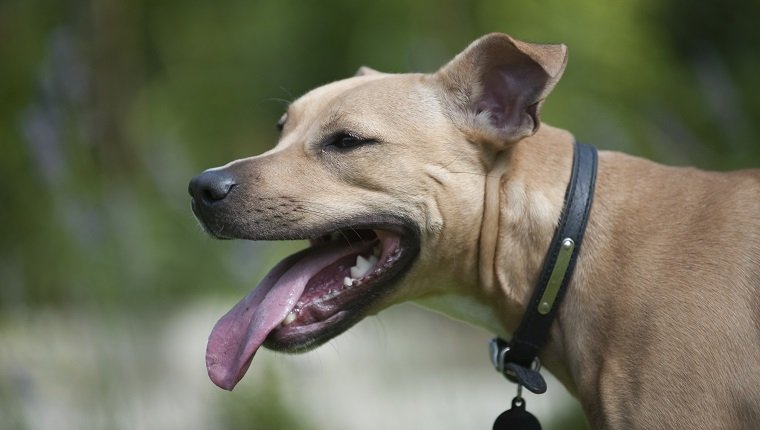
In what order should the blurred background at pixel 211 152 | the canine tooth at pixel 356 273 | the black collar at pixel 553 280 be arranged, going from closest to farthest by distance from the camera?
the black collar at pixel 553 280
the canine tooth at pixel 356 273
the blurred background at pixel 211 152

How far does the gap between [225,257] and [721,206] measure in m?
3.95

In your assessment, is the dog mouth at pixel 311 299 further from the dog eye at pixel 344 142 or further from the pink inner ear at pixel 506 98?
the pink inner ear at pixel 506 98

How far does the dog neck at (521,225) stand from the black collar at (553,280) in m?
0.04

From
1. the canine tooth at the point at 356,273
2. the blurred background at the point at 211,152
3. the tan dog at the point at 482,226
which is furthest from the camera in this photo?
the blurred background at the point at 211,152

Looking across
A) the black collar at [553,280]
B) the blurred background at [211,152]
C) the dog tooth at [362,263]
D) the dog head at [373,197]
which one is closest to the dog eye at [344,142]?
the dog head at [373,197]

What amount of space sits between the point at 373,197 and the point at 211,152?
6.41 m

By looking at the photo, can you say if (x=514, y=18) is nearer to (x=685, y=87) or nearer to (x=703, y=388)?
(x=685, y=87)

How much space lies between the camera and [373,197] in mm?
3814

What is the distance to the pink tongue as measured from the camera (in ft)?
12.2

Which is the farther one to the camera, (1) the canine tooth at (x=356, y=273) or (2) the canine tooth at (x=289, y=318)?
(1) the canine tooth at (x=356, y=273)

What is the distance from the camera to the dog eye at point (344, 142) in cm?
389

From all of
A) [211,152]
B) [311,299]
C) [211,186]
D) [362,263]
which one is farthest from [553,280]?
[211,152]

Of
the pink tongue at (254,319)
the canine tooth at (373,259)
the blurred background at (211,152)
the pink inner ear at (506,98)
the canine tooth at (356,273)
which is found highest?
the pink inner ear at (506,98)

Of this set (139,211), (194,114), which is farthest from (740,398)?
(194,114)
